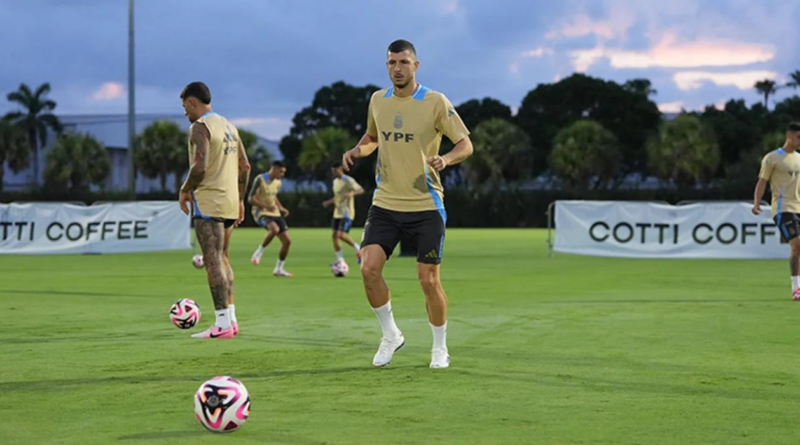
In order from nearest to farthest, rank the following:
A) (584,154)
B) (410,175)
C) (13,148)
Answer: (410,175), (584,154), (13,148)

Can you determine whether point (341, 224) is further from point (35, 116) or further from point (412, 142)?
point (35, 116)

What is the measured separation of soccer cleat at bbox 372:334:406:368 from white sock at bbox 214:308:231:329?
2271 mm

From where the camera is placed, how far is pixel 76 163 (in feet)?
318

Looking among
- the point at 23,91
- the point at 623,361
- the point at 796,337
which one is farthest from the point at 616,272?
the point at 23,91

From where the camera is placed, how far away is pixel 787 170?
15.5m

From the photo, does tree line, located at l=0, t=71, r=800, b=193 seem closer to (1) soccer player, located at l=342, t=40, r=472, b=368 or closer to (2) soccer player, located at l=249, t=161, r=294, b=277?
(2) soccer player, located at l=249, t=161, r=294, b=277

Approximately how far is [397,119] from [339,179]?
14978 mm

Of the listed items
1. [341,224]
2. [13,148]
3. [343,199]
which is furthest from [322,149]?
[343,199]

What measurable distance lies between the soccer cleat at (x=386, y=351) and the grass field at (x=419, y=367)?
0.18 metres

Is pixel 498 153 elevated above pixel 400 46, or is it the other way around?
pixel 400 46

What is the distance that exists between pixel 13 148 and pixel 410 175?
10137cm

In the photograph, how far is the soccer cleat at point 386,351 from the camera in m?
8.78

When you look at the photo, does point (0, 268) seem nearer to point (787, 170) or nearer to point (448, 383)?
point (787, 170)

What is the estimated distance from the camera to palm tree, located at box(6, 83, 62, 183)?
106 meters
